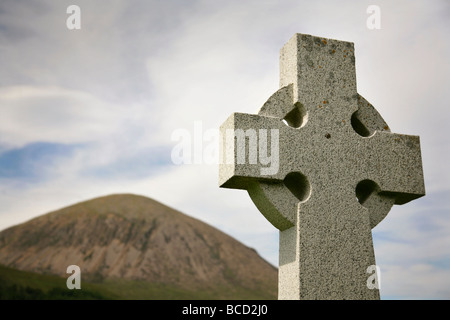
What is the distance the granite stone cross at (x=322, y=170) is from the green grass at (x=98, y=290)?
1337 inches

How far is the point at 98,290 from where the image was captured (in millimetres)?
46531

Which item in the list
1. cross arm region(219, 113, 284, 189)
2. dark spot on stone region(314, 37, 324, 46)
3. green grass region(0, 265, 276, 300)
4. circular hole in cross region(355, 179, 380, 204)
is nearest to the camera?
cross arm region(219, 113, 284, 189)

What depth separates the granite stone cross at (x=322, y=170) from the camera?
4.54 meters

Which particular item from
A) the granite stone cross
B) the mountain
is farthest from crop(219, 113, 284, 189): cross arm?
the mountain

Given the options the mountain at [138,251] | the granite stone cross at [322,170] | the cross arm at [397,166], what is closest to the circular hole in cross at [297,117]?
the granite stone cross at [322,170]

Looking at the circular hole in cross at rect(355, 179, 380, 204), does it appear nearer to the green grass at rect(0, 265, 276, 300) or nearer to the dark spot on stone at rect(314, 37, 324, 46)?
the dark spot on stone at rect(314, 37, 324, 46)

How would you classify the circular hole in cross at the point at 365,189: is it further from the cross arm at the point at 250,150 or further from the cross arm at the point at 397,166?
the cross arm at the point at 250,150

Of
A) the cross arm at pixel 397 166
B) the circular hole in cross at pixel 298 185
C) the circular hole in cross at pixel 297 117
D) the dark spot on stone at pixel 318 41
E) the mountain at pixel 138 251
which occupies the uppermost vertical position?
the mountain at pixel 138 251

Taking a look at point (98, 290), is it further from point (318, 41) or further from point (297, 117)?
point (318, 41)

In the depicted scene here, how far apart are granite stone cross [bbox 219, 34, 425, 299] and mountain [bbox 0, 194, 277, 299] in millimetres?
50946

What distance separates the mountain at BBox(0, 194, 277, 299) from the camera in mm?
57188

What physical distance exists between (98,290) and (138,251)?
14.8 metres

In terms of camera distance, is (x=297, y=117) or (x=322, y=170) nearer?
(x=322, y=170)

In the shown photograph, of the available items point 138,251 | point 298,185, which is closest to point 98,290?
point 138,251
